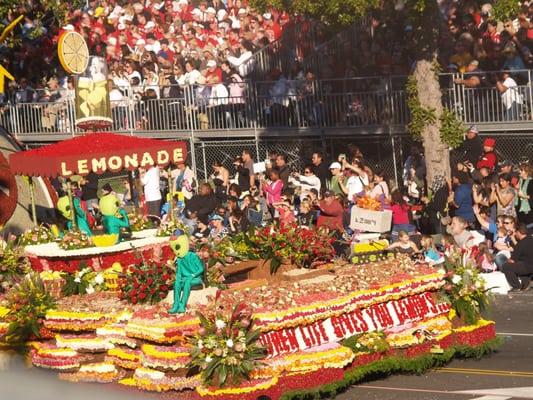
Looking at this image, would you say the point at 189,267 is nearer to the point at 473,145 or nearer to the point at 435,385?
the point at 435,385

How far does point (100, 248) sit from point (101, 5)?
1945cm

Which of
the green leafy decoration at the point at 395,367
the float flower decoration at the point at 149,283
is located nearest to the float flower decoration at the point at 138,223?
the float flower decoration at the point at 149,283

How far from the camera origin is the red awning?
1151 inches

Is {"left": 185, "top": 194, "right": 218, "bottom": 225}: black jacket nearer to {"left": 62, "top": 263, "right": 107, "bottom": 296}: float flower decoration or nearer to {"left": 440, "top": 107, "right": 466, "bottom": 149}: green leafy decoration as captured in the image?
{"left": 440, "top": 107, "right": 466, "bottom": 149}: green leafy decoration

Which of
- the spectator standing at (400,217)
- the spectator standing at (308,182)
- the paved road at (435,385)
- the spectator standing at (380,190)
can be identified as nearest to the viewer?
the paved road at (435,385)

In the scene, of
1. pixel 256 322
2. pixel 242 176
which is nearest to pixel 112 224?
pixel 256 322

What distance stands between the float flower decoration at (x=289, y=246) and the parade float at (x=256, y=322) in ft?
0.08

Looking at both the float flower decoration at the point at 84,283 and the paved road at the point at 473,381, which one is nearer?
the paved road at the point at 473,381

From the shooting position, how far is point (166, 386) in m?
21.2

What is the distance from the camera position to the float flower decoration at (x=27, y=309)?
25.0 meters

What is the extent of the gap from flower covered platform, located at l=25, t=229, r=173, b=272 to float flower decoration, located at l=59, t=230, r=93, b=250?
0.13 meters

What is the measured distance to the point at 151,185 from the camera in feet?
123

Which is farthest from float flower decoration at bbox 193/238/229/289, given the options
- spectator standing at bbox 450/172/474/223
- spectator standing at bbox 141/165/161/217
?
Answer: spectator standing at bbox 141/165/161/217

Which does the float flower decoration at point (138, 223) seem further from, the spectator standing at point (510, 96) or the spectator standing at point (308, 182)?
the spectator standing at point (510, 96)
